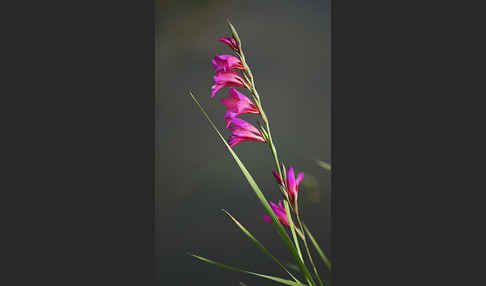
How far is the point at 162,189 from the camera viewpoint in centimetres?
204

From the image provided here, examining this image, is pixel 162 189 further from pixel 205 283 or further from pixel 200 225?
pixel 205 283

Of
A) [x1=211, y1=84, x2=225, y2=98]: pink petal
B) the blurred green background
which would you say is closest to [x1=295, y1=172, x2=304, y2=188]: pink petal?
the blurred green background

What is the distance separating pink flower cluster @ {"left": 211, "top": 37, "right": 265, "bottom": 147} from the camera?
186cm

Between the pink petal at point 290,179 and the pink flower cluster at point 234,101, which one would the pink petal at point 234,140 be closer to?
the pink flower cluster at point 234,101

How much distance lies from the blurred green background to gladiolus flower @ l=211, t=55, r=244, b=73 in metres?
0.09

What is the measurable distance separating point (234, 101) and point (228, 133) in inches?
7.1

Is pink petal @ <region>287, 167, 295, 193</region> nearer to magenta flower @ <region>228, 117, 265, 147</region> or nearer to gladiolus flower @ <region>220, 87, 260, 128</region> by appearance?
magenta flower @ <region>228, 117, 265, 147</region>

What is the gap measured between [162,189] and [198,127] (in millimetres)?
332

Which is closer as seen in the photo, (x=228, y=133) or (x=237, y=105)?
(x=237, y=105)

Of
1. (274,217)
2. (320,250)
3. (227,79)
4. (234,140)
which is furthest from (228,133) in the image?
(320,250)

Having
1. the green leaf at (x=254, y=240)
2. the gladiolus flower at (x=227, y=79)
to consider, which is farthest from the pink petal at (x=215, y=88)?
the green leaf at (x=254, y=240)

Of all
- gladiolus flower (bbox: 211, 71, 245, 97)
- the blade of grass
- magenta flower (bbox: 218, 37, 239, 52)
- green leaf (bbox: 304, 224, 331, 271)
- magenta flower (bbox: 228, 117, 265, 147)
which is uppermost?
magenta flower (bbox: 218, 37, 239, 52)

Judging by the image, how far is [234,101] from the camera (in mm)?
1874

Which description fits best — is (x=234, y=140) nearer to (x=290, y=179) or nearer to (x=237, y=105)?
(x=237, y=105)
